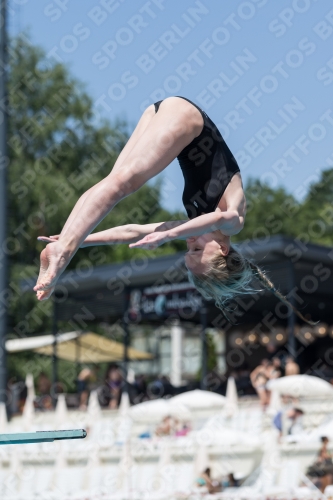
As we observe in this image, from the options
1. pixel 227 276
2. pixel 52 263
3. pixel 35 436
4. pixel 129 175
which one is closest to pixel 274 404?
pixel 227 276

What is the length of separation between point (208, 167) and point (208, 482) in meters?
6.73

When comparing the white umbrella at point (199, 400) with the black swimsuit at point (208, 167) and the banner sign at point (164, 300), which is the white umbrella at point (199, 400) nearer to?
the banner sign at point (164, 300)

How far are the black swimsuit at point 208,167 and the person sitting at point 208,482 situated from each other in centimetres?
647

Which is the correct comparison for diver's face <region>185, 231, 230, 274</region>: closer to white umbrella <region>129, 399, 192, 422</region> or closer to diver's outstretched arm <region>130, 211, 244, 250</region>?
diver's outstretched arm <region>130, 211, 244, 250</region>

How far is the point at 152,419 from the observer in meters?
14.8

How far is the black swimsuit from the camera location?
17.1 feet

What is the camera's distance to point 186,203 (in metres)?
5.42

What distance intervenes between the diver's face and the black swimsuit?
163 millimetres

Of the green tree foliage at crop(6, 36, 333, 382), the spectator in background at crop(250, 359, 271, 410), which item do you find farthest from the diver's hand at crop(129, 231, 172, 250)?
the green tree foliage at crop(6, 36, 333, 382)

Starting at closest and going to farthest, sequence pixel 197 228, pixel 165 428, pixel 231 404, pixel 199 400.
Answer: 1. pixel 197 228
2. pixel 165 428
3. pixel 199 400
4. pixel 231 404

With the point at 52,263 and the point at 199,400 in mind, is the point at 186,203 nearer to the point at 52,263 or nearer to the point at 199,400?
the point at 52,263

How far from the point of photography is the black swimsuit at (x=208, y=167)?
5.20 m

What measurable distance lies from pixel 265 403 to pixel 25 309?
19885 millimetres

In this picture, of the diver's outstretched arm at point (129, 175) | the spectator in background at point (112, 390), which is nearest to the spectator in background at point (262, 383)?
the spectator in background at point (112, 390)
